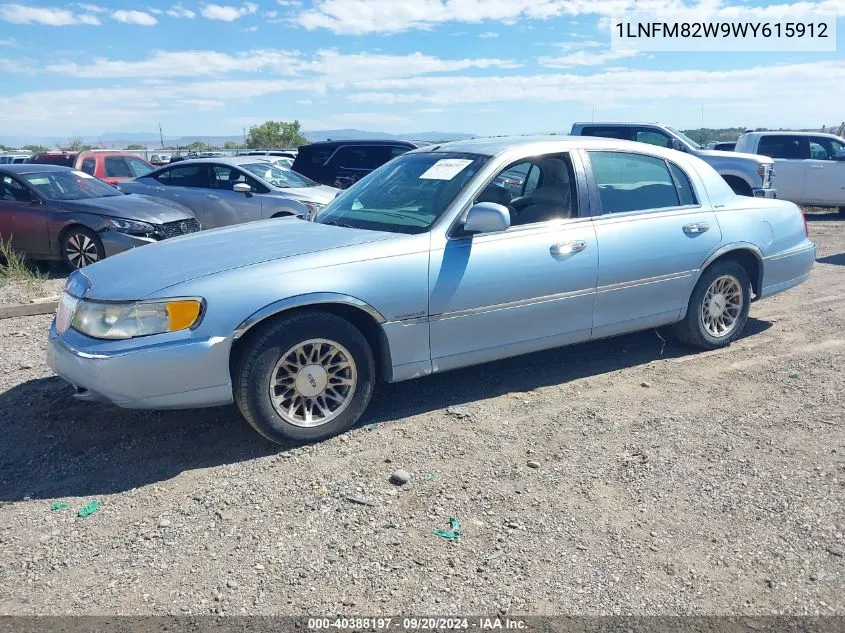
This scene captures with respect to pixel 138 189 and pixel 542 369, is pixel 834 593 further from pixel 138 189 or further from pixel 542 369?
pixel 138 189

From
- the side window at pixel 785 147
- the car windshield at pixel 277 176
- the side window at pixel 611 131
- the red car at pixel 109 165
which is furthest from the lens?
the red car at pixel 109 165

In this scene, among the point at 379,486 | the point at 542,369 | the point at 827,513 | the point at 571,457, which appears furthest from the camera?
the point at 542,369

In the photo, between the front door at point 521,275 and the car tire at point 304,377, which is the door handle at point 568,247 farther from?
the car tire at point 304,377

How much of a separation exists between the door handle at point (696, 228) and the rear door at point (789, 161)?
11887 millimetres

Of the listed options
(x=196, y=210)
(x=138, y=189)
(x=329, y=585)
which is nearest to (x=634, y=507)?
(x=329, y=585)

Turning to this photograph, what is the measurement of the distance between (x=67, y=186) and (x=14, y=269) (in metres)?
1.72

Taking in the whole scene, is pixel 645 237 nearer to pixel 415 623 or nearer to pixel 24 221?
pixel 415 623

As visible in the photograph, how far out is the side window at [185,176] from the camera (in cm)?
A: 1170

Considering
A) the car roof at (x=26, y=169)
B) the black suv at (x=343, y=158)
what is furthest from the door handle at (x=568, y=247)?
the black suv at (x=343, y=158)

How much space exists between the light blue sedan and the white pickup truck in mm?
11328

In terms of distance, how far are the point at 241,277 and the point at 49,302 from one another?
13.1 feet

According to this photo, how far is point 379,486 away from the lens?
12.1 feet

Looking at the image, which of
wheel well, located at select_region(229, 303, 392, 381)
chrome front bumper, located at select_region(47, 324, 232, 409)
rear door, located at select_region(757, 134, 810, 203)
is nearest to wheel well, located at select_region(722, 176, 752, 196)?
rear door, located at select_region(757, 134, 810, 203)

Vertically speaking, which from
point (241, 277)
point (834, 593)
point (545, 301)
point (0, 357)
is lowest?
point (834, 593)
